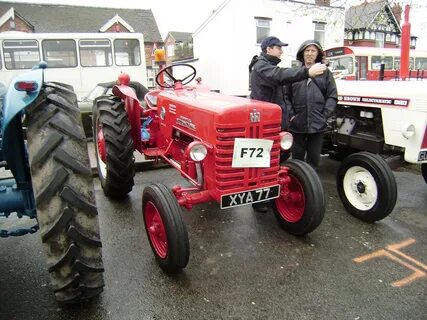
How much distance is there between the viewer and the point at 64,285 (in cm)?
200

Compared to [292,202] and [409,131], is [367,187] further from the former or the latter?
[292,202]

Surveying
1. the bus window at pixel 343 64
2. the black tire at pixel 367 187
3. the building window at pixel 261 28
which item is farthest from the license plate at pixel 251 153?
the building window at pixel 261 28

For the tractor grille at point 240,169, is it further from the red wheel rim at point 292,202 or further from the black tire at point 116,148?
the black tire at point 116,148

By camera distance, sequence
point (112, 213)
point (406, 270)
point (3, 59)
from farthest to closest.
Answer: point (3, 59)
point (112, 213)
point (406, 270)

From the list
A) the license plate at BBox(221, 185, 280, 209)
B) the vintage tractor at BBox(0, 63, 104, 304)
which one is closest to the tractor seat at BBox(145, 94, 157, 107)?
the license plate at BBox(221, 185, 280, 209)

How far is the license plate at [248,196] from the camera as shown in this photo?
2.75m

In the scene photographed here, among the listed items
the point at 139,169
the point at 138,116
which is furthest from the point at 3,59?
the point at 138,116

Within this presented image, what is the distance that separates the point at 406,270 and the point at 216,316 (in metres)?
1.57

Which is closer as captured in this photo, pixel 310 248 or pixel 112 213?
pixel 310 248

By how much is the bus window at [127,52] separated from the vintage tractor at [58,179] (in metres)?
8.84

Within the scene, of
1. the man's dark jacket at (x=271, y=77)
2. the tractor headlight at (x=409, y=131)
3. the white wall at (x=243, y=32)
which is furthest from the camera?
the white wall at (x=243, y=32)

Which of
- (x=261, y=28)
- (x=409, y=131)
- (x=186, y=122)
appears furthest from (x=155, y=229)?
(x=261, y=28)

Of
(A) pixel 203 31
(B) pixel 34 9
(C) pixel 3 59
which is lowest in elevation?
(C) pixel 3 59

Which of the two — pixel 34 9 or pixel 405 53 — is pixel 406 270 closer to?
pixel 405 53
